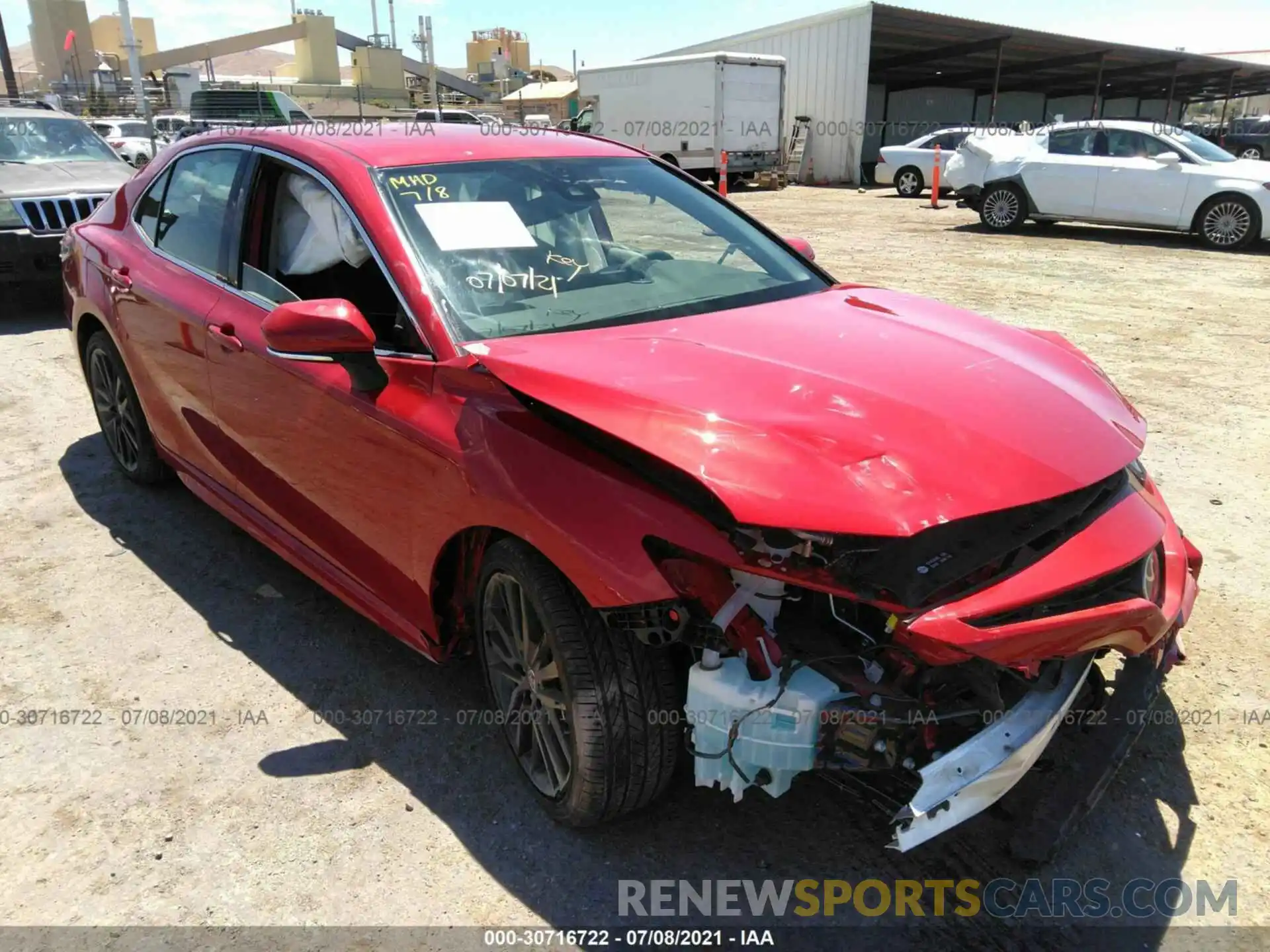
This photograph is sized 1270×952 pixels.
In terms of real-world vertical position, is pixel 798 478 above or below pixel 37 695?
above

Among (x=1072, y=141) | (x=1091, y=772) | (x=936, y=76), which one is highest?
(x=936, y=76)

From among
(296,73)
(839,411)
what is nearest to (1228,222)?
(839,411)

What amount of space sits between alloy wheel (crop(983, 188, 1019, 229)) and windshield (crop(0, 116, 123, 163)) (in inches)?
482

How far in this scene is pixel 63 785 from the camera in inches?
106

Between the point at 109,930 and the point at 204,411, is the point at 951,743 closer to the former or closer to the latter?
the point at 109,930

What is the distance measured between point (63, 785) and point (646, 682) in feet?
6.02

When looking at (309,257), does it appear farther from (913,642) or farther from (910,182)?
(910,182)

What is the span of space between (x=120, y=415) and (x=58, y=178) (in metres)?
5.58

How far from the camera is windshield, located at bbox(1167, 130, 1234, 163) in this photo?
485 inches

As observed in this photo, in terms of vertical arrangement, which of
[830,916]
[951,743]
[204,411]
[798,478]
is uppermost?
[798,478]

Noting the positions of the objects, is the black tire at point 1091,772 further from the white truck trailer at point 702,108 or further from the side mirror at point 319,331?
the white truck trailer at point 702,108

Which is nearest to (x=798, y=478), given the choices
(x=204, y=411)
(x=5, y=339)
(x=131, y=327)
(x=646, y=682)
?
(x=646, y=682)

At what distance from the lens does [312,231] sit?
3.07 m

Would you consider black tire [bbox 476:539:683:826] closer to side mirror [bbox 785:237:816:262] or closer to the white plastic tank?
the white plastic tank
